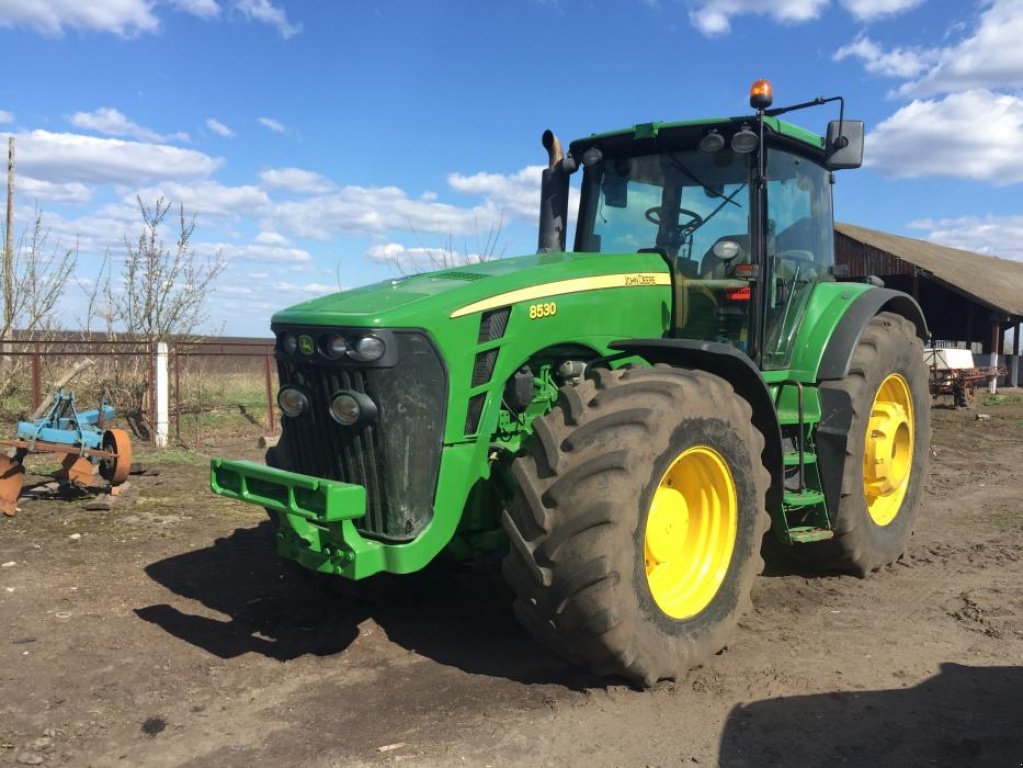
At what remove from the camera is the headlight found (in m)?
3.65

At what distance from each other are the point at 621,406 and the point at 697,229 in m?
1.83

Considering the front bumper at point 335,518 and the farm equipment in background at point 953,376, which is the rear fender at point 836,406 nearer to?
the front bumper at point 335,518

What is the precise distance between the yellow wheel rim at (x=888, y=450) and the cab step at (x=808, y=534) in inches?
26.0

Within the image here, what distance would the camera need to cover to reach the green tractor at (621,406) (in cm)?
351

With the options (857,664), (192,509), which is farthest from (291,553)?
(192,509)

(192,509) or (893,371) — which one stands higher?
(893,371)

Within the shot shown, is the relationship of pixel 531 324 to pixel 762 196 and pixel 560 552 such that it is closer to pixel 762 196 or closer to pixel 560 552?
pixel 560 552

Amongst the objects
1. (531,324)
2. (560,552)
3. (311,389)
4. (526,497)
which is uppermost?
(531,324)

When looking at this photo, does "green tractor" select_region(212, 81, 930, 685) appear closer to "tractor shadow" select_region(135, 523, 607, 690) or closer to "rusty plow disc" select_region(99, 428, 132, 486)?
"tractor shadow" select_region(135, 523, 607, 690)

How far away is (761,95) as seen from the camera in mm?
4754

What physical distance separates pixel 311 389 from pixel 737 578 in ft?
7.27

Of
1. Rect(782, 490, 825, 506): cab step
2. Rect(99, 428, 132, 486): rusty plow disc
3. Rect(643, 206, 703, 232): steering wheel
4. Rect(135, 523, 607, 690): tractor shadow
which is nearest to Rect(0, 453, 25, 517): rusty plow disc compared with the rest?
Rect(99, 428, 132, 486): rusty plow disc

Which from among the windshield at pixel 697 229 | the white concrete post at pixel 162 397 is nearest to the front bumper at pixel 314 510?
the windshield at pixel 697 229

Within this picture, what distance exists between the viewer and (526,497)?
3.46 metres
